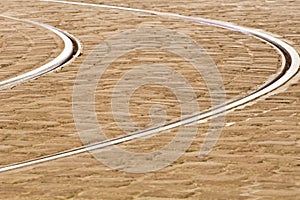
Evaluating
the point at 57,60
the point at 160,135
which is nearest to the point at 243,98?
the point at 160,135

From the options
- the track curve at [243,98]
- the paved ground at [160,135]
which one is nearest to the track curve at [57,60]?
the paved ground at [160,135]

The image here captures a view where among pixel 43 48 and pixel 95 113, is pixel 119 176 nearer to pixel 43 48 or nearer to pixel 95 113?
pixel 95 113

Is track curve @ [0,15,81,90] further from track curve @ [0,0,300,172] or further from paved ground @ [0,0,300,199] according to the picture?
track curve @ [0,0,300,172]

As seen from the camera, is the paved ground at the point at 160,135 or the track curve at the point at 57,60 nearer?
the paved ground at the point at 160,135

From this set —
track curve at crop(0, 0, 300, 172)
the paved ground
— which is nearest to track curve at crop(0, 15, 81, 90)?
the paved ground

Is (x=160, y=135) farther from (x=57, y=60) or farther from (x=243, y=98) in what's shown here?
(x=57, y=60)

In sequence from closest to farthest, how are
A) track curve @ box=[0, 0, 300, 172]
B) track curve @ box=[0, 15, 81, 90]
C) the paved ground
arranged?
the paved ground < track curve @ box=[0, 0, 300, 172] < track curve @ box=[0, 15, 81, 90]

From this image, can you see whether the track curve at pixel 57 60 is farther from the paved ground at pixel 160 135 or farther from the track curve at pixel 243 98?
the track curve at pixel 243 98
